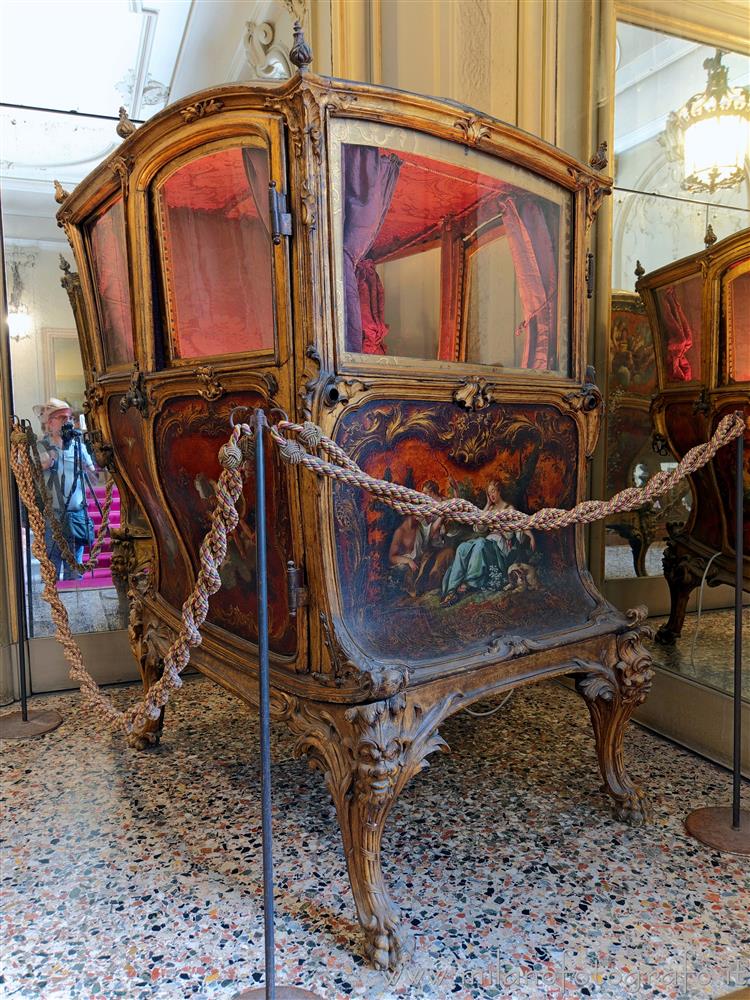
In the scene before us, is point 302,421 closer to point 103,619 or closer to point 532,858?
point 532,858

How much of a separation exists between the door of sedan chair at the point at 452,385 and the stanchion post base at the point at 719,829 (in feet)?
2.70

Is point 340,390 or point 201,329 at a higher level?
point 201,329

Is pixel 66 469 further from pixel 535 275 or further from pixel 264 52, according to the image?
pixel 264 52

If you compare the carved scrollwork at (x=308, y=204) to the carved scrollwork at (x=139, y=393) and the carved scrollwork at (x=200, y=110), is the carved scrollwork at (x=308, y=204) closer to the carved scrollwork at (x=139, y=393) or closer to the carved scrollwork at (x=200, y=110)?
the carved scrollwork at (x=200, y=110)

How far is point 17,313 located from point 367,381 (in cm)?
282

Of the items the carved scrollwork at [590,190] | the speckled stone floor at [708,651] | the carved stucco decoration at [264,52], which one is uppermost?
the carved stucco decoration at [264,52]

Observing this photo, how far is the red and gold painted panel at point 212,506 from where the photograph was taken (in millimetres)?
2303

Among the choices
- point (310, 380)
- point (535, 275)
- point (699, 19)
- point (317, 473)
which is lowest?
point (317, 473)

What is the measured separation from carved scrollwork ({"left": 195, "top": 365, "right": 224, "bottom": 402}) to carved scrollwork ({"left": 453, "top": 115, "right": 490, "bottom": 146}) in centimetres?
106

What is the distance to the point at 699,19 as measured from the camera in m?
3.11

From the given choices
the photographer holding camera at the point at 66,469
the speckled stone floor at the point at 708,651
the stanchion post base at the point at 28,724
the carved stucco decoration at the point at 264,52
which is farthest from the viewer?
the carved stucco decoration at the point at 264,52

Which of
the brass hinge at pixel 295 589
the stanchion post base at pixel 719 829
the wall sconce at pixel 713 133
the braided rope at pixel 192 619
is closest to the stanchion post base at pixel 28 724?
the braided rope at pixel 192 619

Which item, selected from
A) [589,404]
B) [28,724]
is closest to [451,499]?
[589,404]

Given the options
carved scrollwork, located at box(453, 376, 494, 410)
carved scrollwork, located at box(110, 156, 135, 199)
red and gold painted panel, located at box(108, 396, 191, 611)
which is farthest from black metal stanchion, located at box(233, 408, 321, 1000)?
carved scrollwork, located at box(110, 156, 135, 199)
